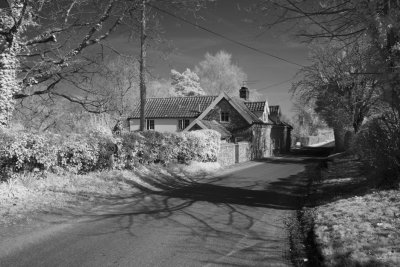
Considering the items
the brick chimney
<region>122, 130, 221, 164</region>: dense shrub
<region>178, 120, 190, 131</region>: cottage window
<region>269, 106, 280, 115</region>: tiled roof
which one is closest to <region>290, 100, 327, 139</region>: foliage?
<region>269, 106, 280, 115</region>: tiled roof

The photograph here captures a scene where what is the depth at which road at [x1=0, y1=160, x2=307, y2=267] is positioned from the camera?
5.50 meters

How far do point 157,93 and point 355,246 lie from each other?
6244cm

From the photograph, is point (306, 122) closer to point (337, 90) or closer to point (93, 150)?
point (337, 90)

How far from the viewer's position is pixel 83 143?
1270cm

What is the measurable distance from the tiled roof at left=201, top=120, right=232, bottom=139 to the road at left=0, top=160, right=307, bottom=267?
21457 mm

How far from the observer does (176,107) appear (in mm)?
42938

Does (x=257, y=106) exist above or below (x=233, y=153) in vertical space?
above

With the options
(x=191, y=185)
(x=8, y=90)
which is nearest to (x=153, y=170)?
(x=191, y=185)

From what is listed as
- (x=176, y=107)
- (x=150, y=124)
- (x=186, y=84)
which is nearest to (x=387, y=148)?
(x=176, y=107)

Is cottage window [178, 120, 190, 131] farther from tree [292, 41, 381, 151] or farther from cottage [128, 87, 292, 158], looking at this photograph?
tree [292, 41, 381, 151]

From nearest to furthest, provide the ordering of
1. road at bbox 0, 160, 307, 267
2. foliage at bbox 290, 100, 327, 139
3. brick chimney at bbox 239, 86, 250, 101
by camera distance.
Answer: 1. road at bbox 0, 160, 307, 267
2. brick chimney at bbox 239, 86, 250, 101
3. foliage at bbox 290, 100, 327, 139

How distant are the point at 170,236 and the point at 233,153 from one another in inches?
830

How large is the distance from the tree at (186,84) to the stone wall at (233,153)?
3711 centimetres

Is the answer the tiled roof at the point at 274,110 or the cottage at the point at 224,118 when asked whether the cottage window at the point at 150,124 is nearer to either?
the cottage at the point at 224,118
